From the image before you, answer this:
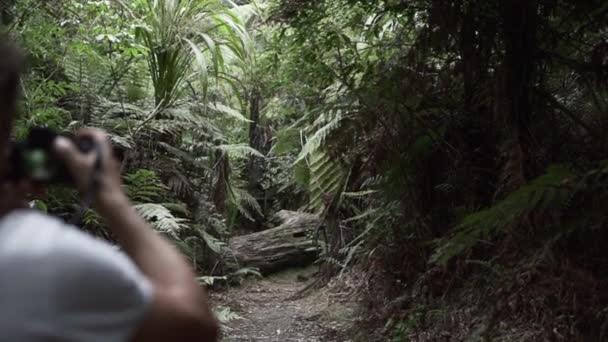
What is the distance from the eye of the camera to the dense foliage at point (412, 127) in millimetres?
4020

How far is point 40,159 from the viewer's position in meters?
1.15

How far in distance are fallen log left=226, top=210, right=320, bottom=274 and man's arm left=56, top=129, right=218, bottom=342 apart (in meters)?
9.01

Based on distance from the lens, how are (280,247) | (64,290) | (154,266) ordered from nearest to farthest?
(64,290), (154,266), (280,247)

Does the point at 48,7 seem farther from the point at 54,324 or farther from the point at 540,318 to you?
the point at 54,324

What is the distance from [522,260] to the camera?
3.94 m

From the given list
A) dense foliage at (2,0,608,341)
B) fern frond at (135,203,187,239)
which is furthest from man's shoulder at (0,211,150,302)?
fern frond at (135,203,187,239)

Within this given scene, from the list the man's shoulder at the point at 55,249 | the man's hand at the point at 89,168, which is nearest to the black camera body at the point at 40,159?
the man's hand at the point at 89,168

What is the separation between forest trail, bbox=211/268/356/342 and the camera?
674cm

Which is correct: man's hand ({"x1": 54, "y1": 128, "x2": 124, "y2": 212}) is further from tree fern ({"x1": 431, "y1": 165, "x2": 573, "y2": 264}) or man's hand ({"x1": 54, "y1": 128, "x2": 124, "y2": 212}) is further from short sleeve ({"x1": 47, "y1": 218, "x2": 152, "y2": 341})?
tree fern ({"x1": 431, "y1": 165, "x2": 573, "y2": 264})

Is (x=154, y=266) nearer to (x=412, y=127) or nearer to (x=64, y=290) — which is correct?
(x=64, y=290)

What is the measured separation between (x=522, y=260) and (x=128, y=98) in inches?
206

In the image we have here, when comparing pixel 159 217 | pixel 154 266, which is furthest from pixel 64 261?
pixel 159 217

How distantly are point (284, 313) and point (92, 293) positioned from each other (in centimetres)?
712

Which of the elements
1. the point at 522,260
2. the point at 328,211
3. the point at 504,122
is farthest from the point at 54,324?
the point at 328,211
